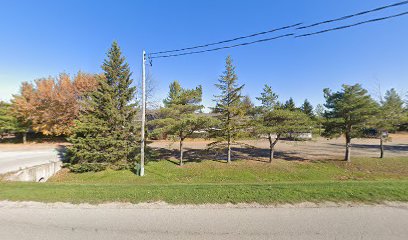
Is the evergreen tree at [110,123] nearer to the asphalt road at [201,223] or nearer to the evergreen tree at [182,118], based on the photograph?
the evergreen tree at [182,118]

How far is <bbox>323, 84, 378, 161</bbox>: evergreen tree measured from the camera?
677 inches

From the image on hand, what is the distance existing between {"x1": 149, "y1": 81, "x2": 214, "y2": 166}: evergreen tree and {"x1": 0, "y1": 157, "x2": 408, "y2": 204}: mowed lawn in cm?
302

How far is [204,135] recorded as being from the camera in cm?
1817

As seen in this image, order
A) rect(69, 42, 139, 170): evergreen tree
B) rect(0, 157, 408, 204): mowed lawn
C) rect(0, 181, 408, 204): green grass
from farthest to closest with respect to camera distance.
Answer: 1. rect(69, 42, 139, 170): evergreen tree
2. rect(0, 157, 408, 204): mowed lawn
3. rect(0, 181, 408, 204): green grass

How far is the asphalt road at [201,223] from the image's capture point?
381 cm

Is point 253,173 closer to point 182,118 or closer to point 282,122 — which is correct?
point 282,122

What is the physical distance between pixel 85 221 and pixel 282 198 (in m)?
4.67

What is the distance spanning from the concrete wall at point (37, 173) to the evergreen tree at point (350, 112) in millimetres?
21934

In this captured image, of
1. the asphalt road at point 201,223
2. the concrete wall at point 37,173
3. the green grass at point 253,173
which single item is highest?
the asphalt road at point 201,223

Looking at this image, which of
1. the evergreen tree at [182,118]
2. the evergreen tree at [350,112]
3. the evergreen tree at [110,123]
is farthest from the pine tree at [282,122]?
the evergreen tree at [110,123]

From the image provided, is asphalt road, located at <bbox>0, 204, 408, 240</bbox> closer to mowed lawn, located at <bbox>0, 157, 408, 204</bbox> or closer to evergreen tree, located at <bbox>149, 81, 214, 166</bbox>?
mowed lawn, located at <bbox>0, 157, 408, 204</bbox>

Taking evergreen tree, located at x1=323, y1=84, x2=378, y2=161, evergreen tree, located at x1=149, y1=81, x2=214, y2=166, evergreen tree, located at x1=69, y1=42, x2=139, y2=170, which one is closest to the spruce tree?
evergreen tree, located at x1=323, y1=84, x2=378, y2=161

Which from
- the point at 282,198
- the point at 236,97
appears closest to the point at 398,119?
the point at 236,97

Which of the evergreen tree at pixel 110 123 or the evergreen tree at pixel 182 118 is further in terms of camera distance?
the evergreen tree at pixel 182 118
